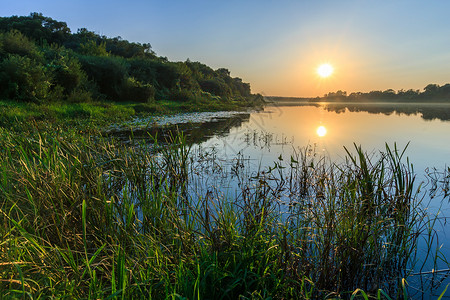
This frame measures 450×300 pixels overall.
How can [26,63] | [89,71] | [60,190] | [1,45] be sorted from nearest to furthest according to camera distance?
[60,190]
[26,63]
[1,45]
[89,71]

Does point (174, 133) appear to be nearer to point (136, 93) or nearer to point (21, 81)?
point (21, 81)

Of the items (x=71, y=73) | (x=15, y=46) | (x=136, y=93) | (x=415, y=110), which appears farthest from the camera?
(x=415, y=110)

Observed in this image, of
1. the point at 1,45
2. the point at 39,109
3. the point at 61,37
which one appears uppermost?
the point at 61,37

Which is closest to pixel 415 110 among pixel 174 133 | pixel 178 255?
pixel 174 133


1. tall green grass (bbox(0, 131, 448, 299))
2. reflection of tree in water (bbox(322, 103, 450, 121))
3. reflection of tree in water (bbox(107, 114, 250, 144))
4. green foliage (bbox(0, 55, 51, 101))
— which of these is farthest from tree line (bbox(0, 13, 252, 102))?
reflection of tree in water (bbox(322, 103, 450, 121))

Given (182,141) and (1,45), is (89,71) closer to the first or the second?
(1,45)

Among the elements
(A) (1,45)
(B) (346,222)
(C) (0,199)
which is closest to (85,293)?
(C) (0,199)

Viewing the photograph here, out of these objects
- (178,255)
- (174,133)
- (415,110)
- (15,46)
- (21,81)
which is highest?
(15,46)

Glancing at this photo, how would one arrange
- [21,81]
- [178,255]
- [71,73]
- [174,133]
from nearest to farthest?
1. [178,255]
2. [174,133]
3. [21,81]
4. [71,73]

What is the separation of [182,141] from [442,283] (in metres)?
4.02

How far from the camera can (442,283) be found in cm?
275

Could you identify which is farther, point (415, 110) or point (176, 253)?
point (415, 110)

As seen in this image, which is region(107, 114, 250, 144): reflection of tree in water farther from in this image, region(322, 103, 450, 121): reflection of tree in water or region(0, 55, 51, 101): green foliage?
region(322, 103, 450, 121): reflection of tree in water

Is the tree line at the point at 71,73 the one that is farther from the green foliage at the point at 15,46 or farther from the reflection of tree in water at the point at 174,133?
the reflection of tree in water at the point at 174,133
